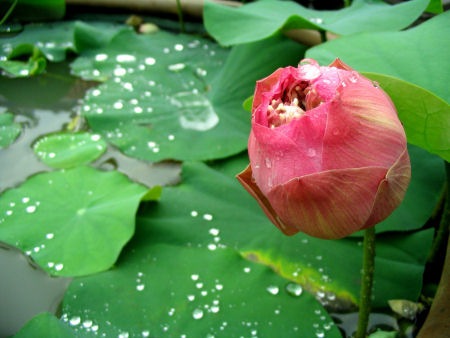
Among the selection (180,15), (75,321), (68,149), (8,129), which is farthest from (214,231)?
(180,15)

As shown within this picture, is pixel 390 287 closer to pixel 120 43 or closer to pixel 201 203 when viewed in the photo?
pixel 201 203

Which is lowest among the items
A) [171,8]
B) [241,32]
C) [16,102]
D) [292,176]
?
[16,102]

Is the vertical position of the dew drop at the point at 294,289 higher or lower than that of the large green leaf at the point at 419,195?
lower

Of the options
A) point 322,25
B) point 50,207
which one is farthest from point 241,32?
point 50,207

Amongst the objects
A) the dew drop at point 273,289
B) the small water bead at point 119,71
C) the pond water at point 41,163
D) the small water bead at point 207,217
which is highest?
the small water bead at point 119,71

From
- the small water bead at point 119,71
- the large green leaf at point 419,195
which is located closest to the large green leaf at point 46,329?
the large green leaf at point 419,195

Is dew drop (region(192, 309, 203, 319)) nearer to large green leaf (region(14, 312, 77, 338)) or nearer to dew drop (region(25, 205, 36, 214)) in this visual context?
large green leaf (region(14, 312, 77, 338))

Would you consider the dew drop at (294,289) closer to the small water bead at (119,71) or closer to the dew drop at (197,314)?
the dew drop at (197,314)
